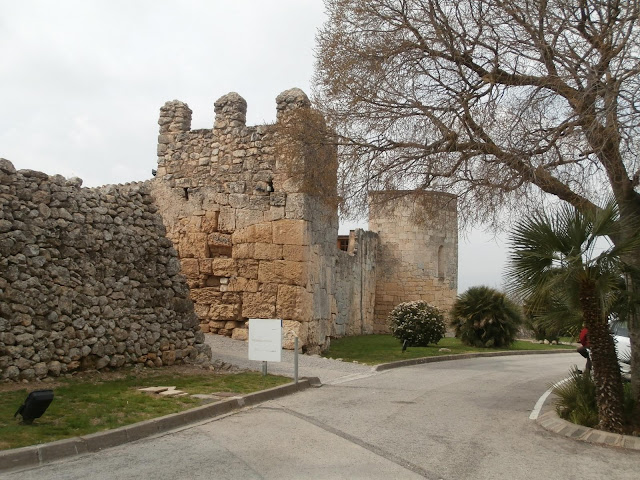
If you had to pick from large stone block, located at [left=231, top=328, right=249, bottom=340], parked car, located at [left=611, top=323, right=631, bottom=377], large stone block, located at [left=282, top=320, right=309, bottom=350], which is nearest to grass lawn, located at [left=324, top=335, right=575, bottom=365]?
large stone block, located at [left=282, top=320, right=309, bottom=350]

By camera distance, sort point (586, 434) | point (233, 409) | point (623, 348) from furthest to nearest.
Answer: point (623, 348)
point (233, 409)
point (586, 434)

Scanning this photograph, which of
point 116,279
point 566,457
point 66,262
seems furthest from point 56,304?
point 566,457

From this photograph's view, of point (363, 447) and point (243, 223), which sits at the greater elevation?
point (243, 223)

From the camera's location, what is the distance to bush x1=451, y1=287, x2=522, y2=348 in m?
21.4

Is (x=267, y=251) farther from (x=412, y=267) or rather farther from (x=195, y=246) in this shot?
(x=412, y=267)

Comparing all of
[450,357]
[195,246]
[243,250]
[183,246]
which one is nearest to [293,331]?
[243,250]

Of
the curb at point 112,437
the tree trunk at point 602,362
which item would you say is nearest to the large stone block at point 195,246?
the curb at point 112,437

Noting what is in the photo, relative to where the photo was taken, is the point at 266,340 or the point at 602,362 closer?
the point at 602,362

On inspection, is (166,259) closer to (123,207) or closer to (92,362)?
(123,207)

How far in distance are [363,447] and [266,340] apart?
439 cm

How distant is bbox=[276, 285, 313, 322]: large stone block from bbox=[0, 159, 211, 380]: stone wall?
305cm

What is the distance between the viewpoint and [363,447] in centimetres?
677

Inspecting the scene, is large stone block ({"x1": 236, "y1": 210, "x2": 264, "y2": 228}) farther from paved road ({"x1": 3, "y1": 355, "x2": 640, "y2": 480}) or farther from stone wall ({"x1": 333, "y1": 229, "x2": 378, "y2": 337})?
stone wall ({"x1": 333, "y1": 229, "x2": 378, "y2": 337})

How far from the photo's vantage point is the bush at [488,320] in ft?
70.1
